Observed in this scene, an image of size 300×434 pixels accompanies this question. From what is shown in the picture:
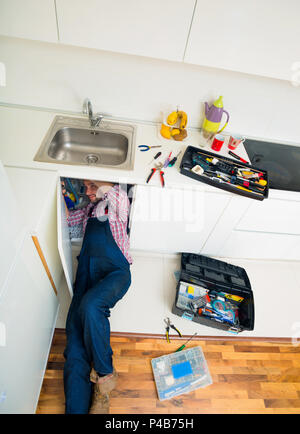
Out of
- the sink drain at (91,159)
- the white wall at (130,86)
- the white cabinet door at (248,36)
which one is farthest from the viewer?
the sink drain at (91,159)

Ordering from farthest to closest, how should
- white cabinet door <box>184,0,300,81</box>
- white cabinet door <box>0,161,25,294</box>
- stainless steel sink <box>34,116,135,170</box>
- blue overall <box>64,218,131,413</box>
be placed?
stainless steel sink <box>34,116,135,170</box>, blue overall <box>64,218,131,413</box>, white cabinet door <box>184,0,300,81</box>, white cabinet door <box>0,161,25,294</box>

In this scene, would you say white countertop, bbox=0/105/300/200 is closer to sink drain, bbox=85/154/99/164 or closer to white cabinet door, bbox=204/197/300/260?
white cabinet door, bbox=204/197/300/260

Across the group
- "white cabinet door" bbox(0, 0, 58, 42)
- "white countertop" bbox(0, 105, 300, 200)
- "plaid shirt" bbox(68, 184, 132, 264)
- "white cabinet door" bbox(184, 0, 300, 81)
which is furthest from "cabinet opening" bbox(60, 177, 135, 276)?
"white cabinet door" bbox(184, 0, 300, 81)

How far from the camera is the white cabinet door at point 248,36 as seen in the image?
988 millimetres

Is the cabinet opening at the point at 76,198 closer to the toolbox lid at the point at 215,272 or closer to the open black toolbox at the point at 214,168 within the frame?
the open black toolbox at the point at 214,168

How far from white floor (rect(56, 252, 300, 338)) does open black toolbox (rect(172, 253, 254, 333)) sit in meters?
0.11

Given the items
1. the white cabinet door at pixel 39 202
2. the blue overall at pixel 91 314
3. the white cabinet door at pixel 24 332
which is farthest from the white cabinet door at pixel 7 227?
the blue overall at pixel 91 314

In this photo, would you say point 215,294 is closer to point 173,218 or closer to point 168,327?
point 168,327

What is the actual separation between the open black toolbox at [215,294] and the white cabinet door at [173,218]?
191mm

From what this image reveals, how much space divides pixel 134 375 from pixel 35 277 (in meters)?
0.86

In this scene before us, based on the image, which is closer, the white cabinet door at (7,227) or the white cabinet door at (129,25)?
the white cabinet door at (7,227)

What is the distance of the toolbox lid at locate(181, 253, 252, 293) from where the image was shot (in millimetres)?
1616

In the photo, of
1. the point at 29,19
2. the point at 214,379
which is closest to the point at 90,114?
the point at 29,19

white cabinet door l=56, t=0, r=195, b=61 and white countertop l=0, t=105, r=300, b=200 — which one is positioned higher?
white cabinet door l=56, t=0, r=195, b=61
